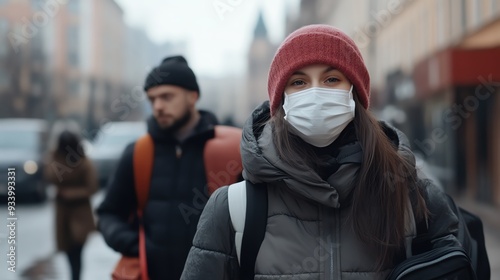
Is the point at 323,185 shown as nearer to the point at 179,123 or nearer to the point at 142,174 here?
the point at 142,174

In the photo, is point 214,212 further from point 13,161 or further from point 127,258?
point 13,161

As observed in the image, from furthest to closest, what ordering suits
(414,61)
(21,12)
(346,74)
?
(21,12), (414,61), (346,74)

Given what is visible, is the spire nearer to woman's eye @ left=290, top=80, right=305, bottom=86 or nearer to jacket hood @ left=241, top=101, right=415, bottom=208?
woman's eye @ left=290, top=80, right=305, bottom=86

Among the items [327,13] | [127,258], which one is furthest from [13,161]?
[327,13]

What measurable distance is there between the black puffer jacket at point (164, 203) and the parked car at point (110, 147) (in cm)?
1669

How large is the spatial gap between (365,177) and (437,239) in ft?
0.92

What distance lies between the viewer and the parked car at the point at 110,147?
21203mm

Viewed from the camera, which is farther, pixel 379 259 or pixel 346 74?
pixel 346 74

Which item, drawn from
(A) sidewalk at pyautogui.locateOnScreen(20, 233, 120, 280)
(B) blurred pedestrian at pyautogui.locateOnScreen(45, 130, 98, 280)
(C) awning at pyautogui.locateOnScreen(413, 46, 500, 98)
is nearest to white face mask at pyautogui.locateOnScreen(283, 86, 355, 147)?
(B) blurred pedestrian at pyautogui.locateOnScreen(45, 130, 98, 280)

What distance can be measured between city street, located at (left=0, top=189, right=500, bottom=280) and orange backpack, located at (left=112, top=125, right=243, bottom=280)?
10.3 ft

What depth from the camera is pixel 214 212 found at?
216 centimetres

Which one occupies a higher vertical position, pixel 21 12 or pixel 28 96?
pixel 21 12

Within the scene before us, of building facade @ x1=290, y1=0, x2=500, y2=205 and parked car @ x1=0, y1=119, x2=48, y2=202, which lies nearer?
building facade @ x1=290, y1=0, x2=500, y2=205

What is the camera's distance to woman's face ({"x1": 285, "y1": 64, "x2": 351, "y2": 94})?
89.2 inches
